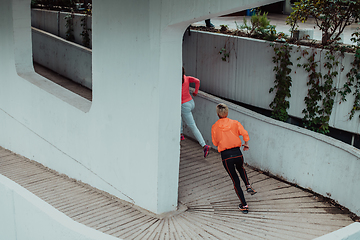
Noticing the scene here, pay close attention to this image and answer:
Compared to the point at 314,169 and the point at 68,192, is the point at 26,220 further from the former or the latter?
the point at 314,169

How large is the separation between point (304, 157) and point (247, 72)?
3.02m

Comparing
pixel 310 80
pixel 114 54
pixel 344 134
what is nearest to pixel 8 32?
pixel 114 54

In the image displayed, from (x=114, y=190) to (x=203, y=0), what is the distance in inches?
145

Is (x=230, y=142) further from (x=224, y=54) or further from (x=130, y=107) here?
(x=224, y=54)

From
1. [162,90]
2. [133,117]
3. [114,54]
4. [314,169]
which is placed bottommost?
[314,169]

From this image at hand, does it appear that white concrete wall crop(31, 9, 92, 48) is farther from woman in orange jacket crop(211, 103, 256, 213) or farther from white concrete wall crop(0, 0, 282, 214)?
woman in orange jacket crop(211, 103, 256, 213)

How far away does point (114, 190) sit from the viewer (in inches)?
290

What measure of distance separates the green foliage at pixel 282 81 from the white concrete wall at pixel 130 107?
348 cm

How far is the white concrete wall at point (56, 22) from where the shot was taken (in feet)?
48.0

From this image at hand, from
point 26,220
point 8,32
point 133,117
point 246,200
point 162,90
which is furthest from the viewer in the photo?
point 8,32

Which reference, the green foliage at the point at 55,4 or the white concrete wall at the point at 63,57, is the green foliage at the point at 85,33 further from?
the green foliage at the point at 55,4

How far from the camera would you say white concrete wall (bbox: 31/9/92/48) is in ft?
48.0

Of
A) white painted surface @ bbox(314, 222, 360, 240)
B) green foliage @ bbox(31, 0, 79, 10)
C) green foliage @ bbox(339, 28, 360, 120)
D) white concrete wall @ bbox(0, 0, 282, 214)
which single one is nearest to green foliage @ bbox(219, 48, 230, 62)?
green foliage @ bbox(339, 28, 360, 120)

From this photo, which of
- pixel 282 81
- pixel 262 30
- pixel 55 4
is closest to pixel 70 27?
pixel 55 4
